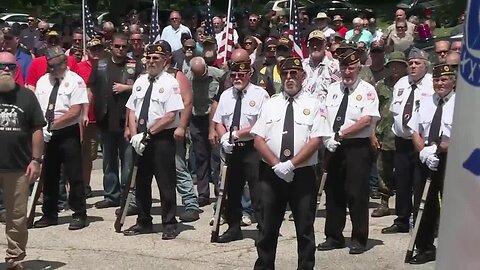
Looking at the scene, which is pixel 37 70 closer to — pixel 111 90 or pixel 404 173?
pixel 111 90

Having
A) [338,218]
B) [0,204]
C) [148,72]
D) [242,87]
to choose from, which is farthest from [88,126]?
[338,218]

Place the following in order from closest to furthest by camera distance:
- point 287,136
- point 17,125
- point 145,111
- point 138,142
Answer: point 287,136 → point 17,125 → point 138,142 → point 145,111

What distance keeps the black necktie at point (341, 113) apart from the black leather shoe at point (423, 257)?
1378 mm

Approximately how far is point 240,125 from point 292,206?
1.83 metres

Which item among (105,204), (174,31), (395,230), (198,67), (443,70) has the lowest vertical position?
(105,204)

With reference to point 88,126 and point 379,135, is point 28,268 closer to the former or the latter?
point 88,126

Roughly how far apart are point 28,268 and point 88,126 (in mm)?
3317

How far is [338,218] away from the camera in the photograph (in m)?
8.73

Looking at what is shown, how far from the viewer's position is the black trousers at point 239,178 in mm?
8930

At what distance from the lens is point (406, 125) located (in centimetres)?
899

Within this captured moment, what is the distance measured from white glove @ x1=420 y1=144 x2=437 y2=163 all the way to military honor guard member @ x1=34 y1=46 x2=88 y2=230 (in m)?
3.68

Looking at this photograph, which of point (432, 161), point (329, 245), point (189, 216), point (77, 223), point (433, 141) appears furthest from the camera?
point (189, 216)

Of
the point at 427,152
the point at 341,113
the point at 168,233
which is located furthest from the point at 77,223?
the point at 427,152

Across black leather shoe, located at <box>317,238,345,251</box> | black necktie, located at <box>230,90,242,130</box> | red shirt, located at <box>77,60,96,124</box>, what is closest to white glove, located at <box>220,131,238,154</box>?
black necktie, located at <box>230,90,242,130</box>
